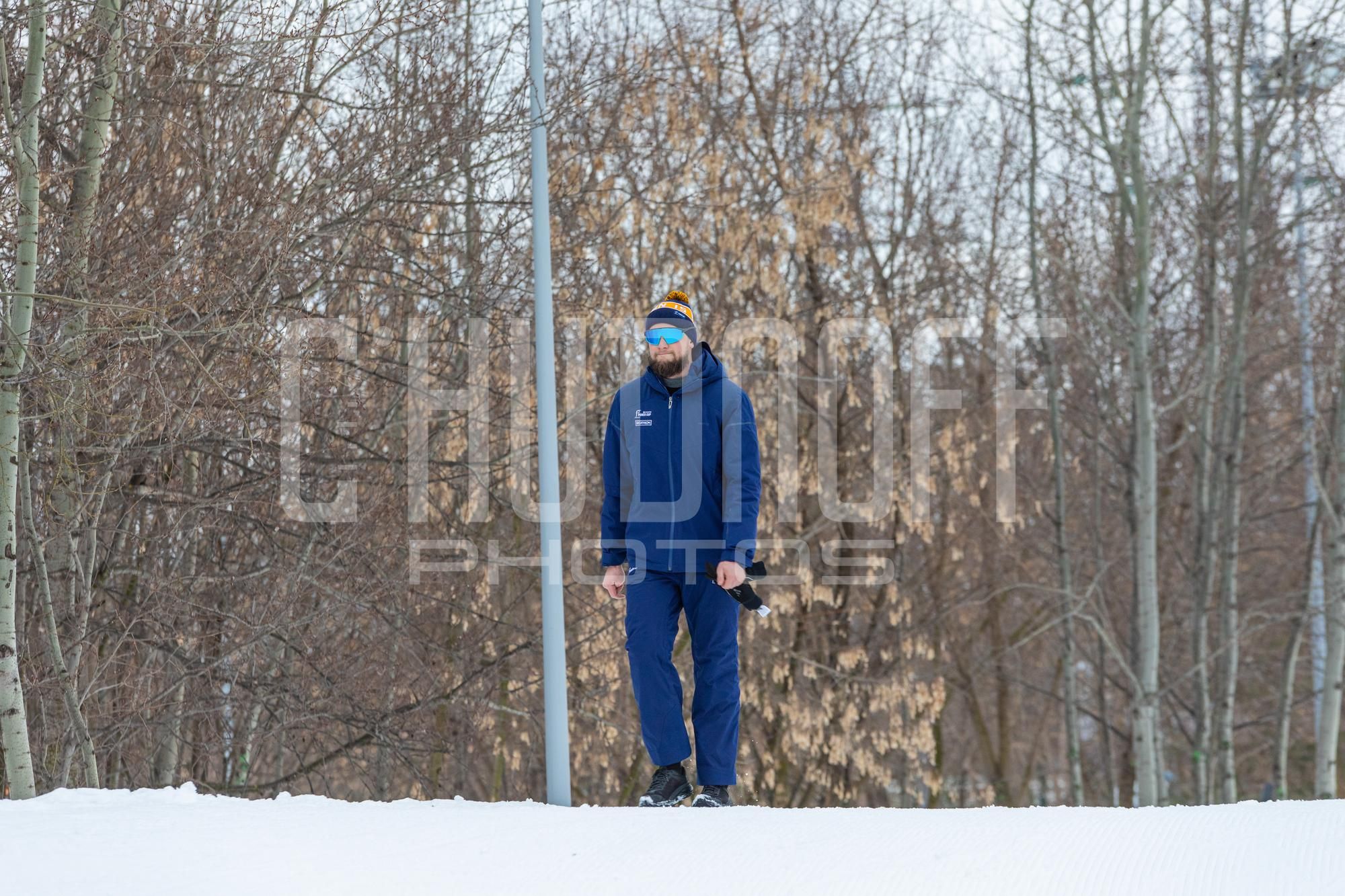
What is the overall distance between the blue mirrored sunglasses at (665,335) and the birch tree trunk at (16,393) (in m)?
2.03

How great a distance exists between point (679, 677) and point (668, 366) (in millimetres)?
1023

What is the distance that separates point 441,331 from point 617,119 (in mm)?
2410

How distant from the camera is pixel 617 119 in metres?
9.73

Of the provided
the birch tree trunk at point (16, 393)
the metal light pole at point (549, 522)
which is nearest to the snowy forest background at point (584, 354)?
the birch tree trunk at point (16, 393)

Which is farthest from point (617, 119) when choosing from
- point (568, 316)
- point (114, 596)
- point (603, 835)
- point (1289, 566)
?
point (1289, 566)

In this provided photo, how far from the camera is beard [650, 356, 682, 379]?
446 centimetres

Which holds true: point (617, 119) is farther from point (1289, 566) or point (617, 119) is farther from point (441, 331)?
point (1289, 566)

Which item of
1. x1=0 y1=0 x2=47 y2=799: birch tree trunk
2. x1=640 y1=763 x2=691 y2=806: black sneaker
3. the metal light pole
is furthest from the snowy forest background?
x1=640 y1=763 x2=691 y2=806: black sneaker

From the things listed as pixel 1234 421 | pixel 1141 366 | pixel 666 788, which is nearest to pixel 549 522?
pixel 666 788

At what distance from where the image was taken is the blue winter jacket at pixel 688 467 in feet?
14.5

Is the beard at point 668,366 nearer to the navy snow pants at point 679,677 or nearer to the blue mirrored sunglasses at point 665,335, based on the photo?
the blue mirrored sunglasses at point 665,335

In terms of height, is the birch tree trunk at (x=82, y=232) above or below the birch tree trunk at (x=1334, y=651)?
above

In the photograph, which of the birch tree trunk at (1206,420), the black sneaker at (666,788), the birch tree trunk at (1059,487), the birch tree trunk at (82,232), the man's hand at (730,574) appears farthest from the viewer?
the birch tree trunk at (1059,487)

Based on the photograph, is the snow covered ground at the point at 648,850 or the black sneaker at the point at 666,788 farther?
the black sneaker at the point at 666,788
